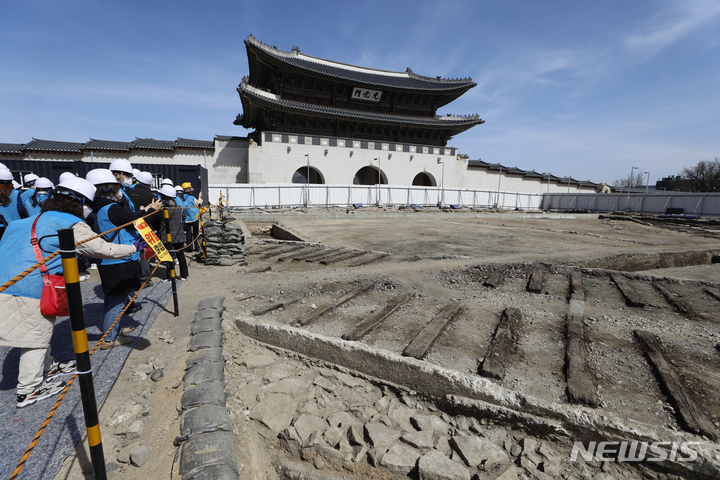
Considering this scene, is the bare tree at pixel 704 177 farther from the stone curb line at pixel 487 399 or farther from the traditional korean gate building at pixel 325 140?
the stone curb line at pixel 487 399

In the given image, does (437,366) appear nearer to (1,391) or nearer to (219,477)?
(219,477)

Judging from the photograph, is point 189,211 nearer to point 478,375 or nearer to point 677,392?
point 478,375

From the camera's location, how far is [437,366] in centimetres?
291

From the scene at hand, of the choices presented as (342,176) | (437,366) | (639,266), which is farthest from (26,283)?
(342,176)

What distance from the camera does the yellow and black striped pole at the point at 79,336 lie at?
5.13ft

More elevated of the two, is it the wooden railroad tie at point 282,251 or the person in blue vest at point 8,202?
the person in blue vest at point 8,202

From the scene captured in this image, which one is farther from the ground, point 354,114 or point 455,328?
point 354,114

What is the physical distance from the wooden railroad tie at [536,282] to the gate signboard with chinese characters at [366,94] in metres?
27.9

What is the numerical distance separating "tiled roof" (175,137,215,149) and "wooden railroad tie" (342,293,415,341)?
2471cm

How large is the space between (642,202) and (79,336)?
38.5 meters

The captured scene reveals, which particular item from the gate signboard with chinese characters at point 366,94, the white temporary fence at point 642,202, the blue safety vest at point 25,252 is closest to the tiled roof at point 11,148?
the gate signboard with chinese characters at point 366,94

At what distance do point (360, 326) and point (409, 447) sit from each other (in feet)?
5.39

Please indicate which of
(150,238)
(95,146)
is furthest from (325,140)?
(150,238)

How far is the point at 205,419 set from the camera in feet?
7.42
